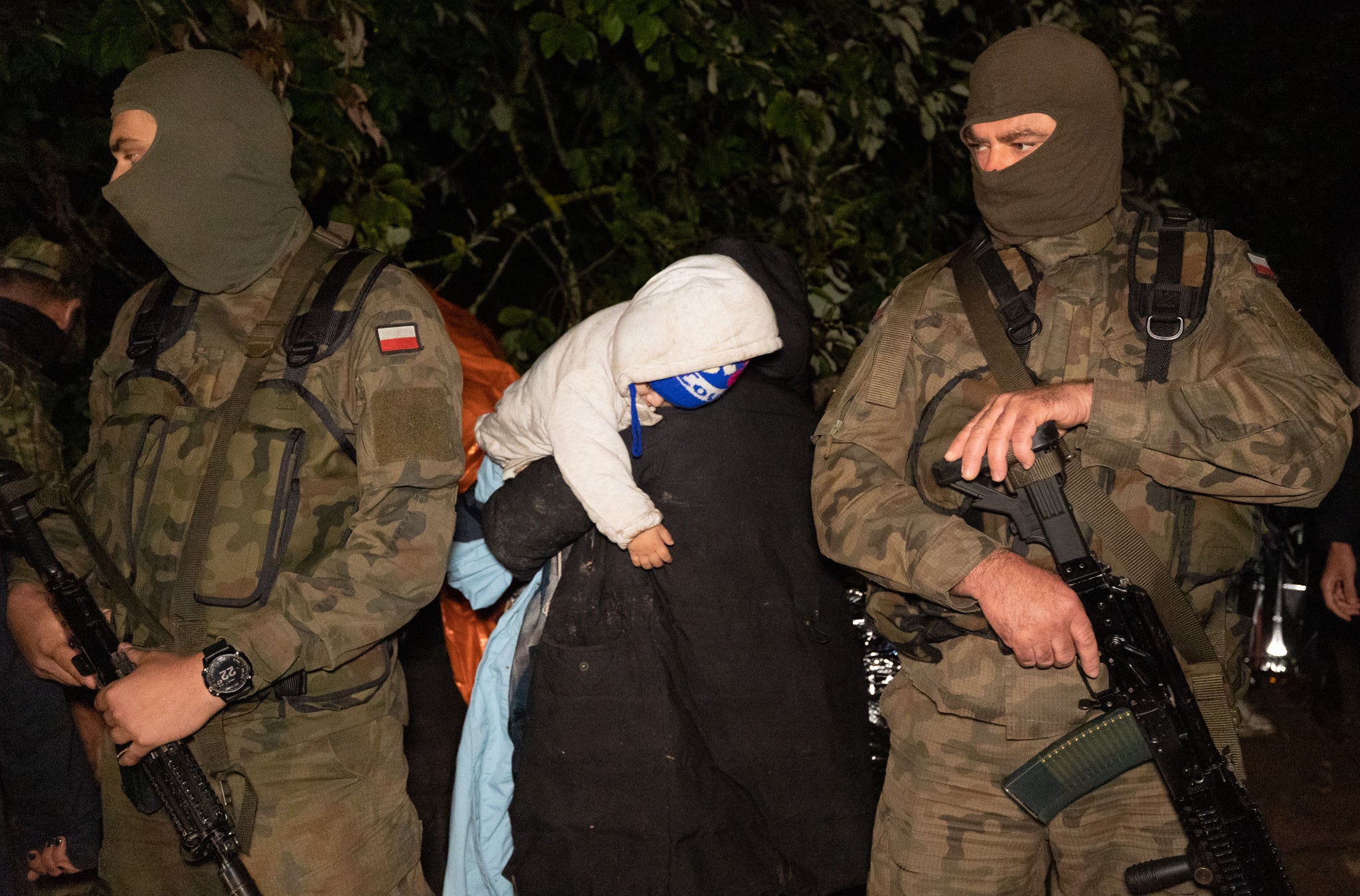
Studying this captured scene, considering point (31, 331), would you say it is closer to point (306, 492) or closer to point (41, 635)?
point (41, 635)

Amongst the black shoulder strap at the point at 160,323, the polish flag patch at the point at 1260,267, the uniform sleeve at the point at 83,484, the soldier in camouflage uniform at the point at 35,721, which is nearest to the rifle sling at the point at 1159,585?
the polish flag patch at the point at 1260,267

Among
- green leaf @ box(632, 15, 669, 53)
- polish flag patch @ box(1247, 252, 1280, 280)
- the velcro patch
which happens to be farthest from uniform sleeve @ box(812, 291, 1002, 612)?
green leaf @ box(632, 15, 669, 53)

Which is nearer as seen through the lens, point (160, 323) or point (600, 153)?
point (160, 323)

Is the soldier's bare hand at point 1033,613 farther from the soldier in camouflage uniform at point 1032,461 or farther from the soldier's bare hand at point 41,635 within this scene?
the soldier's bare hand at point 41,635

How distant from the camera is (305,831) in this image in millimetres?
1902

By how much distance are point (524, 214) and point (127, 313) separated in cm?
290

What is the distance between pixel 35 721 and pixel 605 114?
2.68 m

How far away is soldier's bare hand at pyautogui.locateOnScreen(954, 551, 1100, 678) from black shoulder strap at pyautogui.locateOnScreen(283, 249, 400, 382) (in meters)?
1.20

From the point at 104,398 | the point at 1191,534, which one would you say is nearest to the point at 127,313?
the point at 104,398

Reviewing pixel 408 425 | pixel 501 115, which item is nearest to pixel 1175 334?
pixel 408 425

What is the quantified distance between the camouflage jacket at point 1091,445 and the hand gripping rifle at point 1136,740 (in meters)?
0.08

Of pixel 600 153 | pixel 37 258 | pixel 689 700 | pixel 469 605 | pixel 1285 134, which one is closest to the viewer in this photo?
pixel 689 700

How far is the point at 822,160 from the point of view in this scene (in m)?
4.31

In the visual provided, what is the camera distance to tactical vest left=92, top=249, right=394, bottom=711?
6.27 feet
